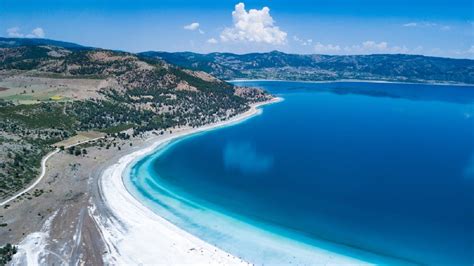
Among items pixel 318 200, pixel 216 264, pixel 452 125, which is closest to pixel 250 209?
pixel 318 200

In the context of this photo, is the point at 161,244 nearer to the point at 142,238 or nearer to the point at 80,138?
the point at 142,238

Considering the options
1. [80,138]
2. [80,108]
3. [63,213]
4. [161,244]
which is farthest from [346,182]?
[80,108]

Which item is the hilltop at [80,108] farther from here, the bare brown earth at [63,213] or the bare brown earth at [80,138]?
the bare brown earth at [63,213]

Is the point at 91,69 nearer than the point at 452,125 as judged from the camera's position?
No

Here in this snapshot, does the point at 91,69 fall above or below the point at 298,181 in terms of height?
above

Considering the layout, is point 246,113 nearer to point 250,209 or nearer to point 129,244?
point 250,209
